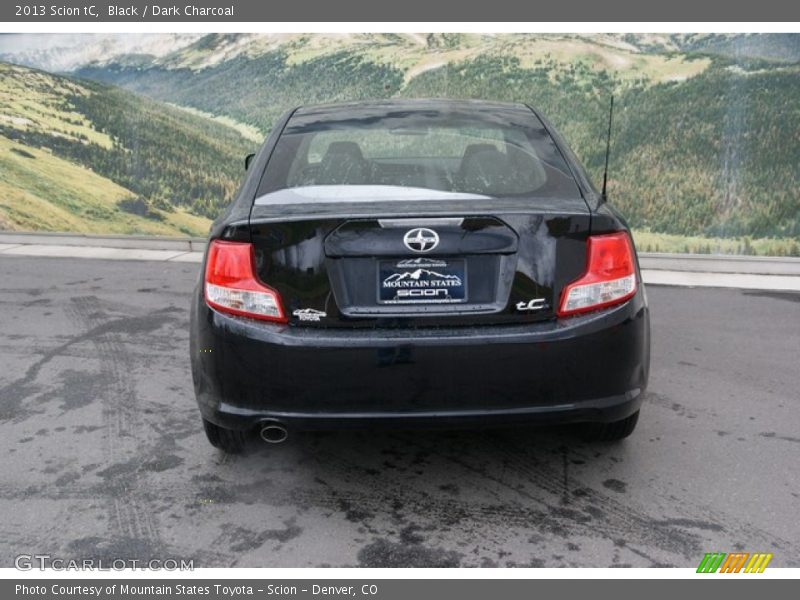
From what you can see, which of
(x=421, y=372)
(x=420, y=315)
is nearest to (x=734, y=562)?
(x=421, y=372)

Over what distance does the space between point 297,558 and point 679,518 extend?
1424 mm

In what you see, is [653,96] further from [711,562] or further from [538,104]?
[711,562]

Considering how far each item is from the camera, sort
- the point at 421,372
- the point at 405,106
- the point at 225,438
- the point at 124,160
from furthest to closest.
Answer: the point at 124,160, the point at 405,106, the point at 225,438, the point at 421,372

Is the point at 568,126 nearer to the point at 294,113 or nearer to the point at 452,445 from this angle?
the point at 294,113

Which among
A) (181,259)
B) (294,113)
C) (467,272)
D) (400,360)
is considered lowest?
(181,259)

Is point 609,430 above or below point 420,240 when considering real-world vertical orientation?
below

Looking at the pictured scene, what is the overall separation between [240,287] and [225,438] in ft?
2.75

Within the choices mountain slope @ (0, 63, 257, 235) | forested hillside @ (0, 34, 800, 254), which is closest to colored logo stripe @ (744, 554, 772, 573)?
forested hillside @ (0, 34, 800, 254)

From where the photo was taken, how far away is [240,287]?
308 cm

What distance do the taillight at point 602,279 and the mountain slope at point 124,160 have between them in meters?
7.98

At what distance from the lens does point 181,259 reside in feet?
30.7

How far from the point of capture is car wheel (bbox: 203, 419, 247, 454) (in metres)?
3.56

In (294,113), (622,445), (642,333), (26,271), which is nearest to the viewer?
(642,333)
